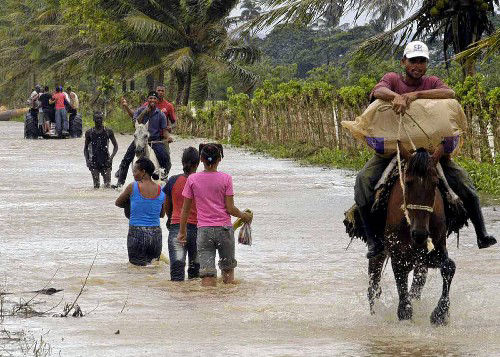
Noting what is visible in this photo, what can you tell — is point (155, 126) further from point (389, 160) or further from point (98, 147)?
point (389, 160)

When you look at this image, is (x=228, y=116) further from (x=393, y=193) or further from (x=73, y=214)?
(x=393, y=193)

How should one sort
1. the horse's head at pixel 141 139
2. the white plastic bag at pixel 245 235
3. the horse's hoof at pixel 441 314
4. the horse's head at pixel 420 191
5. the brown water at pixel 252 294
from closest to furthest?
the brown water at pixel 252 294
the horse's head at pixel 420 191
the horse's hoof at pixel 441 314
the white plastic bag at pixel 245 235
the horse's head at pixel 141 139

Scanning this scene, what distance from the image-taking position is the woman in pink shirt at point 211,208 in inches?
394

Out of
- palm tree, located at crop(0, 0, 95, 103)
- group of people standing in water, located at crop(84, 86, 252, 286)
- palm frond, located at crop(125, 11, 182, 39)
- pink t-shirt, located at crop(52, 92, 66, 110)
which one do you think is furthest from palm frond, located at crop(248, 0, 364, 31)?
palm tree, located at crop(0, 0, 95, 103)

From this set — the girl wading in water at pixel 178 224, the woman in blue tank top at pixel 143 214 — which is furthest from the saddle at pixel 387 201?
the woman in blue tank top at pixel 143 214

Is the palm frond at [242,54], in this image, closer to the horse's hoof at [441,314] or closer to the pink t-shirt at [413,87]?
the pink t-shirt at [413,87]

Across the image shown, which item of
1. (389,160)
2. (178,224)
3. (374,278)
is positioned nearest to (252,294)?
(178,224)

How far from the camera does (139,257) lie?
11523 millimetres

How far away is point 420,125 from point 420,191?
26.3 inches

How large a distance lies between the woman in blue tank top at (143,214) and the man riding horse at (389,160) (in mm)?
3190

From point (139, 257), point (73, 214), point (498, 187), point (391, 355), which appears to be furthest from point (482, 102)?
point (391, 355)

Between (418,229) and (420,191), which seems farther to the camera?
(420,191)

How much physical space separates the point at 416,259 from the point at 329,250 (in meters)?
4.48

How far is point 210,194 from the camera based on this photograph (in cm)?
1000
